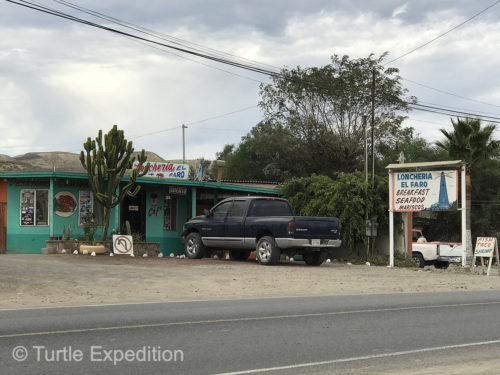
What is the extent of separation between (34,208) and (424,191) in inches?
572

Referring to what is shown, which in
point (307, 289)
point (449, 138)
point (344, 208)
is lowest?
point (307, 289)

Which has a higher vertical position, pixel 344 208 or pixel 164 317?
pixel 344 208

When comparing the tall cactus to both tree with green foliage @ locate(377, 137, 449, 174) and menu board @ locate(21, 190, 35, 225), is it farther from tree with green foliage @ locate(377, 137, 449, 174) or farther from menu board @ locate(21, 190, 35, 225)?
tree with green foliage @ locate(377, 137, 449, 174)

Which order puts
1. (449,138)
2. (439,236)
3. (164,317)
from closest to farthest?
(164,317)
(449,138)
(439,236)

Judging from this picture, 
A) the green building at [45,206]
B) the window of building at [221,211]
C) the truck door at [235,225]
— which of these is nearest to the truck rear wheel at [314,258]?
the truck door at [235,225]

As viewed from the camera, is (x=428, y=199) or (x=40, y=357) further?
(x=428, y=199)

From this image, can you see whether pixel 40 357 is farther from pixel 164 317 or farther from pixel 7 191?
pixel 7 191

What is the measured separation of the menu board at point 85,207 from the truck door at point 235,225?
6988 mm

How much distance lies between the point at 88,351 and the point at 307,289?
9023 mm

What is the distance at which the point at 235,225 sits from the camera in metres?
22.3

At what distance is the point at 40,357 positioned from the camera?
721 centimetres

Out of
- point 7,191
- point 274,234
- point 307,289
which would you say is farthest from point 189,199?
point 307,289

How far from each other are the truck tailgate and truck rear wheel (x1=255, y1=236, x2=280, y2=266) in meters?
0.88

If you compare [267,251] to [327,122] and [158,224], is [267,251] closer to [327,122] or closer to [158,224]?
[158,224]
